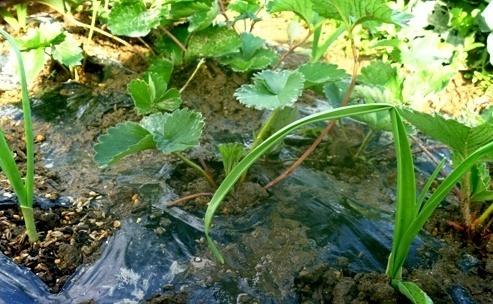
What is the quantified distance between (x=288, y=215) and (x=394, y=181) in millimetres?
427

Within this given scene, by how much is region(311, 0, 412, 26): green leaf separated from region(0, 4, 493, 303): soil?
522 mm

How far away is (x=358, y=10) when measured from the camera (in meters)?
1.17

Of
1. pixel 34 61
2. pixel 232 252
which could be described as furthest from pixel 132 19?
pixel 232 252

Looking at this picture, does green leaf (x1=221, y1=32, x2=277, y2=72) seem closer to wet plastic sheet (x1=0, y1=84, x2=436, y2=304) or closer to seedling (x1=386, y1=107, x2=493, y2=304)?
wet plastic sheet (x1=0, y1=84, x2=436, y2=304)

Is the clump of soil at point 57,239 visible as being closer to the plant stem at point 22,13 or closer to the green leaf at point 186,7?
the green leaf at point 186,7

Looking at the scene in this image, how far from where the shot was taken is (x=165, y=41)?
79.3 inches

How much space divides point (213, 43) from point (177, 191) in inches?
27.9

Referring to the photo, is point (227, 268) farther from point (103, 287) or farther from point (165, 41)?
point (165, 41)

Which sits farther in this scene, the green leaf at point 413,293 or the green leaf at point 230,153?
the green leaf at point 230,153

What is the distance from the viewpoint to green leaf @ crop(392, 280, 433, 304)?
1.00 metres

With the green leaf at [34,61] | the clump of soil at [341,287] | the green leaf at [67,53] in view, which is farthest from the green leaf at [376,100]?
the green leaf at [34,61]

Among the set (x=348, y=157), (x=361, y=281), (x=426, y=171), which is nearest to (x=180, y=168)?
(x=348, y=157)

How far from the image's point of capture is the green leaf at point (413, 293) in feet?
3.27

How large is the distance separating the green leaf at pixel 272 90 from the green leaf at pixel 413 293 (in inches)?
19.7
